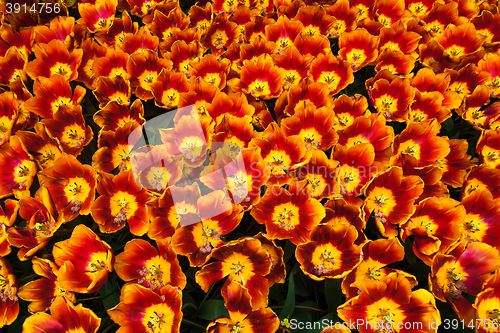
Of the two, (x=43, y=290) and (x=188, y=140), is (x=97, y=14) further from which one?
(x=43, y=290)

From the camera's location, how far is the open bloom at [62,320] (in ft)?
2.99

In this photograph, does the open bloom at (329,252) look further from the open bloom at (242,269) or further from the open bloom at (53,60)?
the open bloom at (53,60)

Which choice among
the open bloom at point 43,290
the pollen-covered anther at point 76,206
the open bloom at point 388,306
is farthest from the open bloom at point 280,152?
the open bloom at point 43,290

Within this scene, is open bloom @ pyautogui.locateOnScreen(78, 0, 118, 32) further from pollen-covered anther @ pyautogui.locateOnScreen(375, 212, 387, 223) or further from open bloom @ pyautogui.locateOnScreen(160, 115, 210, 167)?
pollen-covered anther @ pyautogui.locateOnScreen(375, 212, 387, 223)

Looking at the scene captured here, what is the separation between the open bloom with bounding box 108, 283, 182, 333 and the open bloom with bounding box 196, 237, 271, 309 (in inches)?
4.1

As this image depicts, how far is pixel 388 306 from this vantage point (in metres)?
0.95

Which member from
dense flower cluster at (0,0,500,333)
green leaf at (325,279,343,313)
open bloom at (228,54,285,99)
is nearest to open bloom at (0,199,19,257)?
dense flower cluster at (0,0,500,333)

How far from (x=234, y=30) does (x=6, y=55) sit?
1145 mm

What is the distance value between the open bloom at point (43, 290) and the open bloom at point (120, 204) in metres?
0.22

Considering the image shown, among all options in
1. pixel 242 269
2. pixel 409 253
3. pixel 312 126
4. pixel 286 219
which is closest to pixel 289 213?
pixel 286 219

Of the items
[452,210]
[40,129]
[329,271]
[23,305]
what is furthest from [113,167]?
[452,210]

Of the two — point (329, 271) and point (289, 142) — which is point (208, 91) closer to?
point (289, 142)

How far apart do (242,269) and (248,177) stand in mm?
325

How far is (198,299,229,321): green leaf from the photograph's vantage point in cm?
102
